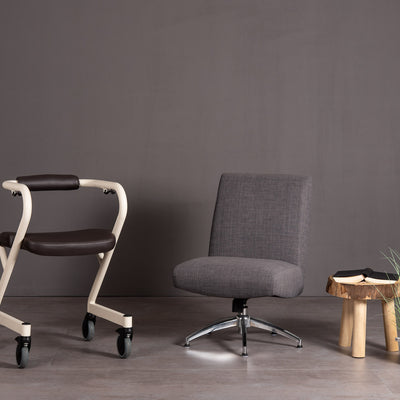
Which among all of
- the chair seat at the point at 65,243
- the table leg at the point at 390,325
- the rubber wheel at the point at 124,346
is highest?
the chair seat at the point at 65,243

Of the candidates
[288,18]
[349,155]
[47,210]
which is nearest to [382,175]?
[349,155]

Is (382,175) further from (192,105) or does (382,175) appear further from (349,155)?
(192,105)

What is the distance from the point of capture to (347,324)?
3.42m

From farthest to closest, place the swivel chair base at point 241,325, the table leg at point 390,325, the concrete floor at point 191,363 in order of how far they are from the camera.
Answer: the swivel chair base at point 241,325 < the table leg at point 390,325 < the concrete floor at point 191,363

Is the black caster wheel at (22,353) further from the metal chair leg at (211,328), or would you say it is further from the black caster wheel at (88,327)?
the metal chair leg at (211,328)

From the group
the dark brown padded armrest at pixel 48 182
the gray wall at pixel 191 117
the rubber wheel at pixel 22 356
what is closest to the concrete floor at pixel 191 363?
the rubber wheel at pixel 22 356

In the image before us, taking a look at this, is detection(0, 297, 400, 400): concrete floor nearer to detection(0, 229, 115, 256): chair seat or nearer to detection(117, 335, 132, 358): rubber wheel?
detection(117, 335, 132, 358): rubber wheel

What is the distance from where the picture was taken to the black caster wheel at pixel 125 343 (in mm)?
3188

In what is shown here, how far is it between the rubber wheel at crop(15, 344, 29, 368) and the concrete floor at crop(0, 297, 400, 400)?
3cm

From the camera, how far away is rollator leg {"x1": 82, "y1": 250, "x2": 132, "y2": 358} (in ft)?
10.5

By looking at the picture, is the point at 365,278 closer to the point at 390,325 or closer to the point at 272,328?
the point at 390,325

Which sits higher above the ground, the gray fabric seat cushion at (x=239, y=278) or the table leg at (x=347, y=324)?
the gray fabric seat cushion at (x=239, y=278)

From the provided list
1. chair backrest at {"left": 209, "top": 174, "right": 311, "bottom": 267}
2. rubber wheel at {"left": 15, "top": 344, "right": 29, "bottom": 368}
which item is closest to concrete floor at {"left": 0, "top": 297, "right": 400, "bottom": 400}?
rubber wheel at {"left": 15, "top": 344, "right": 29, "bottom": 368}

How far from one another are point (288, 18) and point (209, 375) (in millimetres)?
2607
